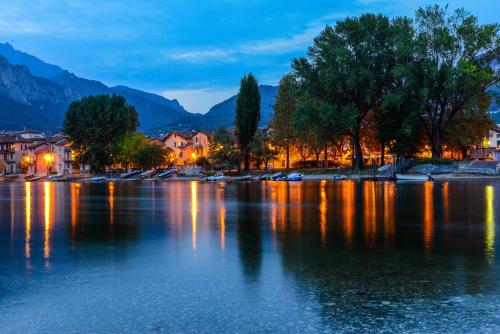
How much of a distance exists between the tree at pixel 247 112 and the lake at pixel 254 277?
84.8 m

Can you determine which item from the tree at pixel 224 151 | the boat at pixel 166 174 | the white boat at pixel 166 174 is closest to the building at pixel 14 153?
the boat at pixel 166 174

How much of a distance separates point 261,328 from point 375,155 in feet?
419

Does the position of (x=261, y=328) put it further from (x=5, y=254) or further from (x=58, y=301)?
(x=5, y=254)

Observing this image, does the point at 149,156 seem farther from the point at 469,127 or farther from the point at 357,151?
the point at 469,127

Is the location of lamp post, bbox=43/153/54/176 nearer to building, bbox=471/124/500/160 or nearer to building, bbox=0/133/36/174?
building, bbox=0/133/36/174

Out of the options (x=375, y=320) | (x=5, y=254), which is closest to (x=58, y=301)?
(x=375, y=320)

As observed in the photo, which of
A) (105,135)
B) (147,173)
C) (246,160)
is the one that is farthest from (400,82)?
(105,135)

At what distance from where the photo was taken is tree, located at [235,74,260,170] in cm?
10975

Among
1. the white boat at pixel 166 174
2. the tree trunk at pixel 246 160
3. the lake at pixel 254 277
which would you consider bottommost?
the lake at pixel 254 277

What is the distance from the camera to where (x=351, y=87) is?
87.3 m

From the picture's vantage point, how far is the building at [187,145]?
498 feet

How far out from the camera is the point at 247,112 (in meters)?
110

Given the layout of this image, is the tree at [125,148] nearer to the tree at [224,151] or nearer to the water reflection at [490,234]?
the tree at [224,151]

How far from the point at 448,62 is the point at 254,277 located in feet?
263
